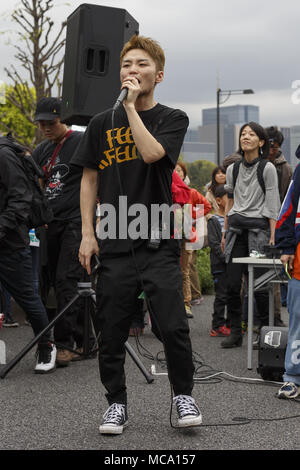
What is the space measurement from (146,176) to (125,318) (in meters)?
0.74

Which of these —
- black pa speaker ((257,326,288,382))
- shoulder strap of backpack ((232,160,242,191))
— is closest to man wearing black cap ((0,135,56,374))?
black pa speaker ((257,326,288,382))

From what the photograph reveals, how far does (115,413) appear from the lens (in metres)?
3.76

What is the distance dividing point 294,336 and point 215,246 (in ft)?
10.3

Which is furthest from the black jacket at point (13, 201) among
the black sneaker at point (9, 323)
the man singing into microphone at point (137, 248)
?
the black sneaker at point (9, 323)

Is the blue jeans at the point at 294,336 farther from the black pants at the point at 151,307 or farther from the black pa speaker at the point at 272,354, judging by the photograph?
the black pants at the point at 151,307

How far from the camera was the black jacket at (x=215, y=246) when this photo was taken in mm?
7820

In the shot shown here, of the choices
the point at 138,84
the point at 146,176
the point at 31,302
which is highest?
the point at 138,84

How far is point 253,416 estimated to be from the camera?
14.0ft

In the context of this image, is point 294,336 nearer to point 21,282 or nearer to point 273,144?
point 21,282

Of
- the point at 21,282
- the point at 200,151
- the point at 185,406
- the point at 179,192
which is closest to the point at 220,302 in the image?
the point at 179,192

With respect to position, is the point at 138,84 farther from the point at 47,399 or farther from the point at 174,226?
the point at 47,399
